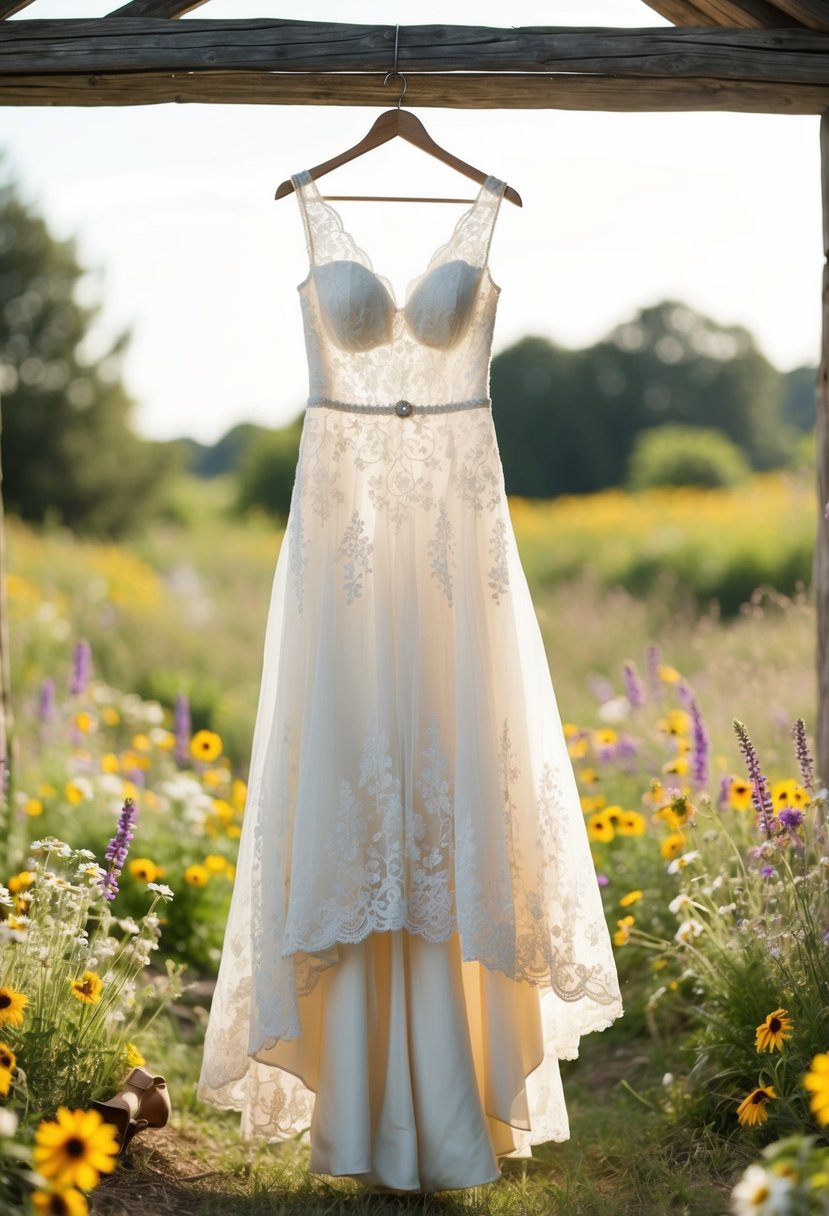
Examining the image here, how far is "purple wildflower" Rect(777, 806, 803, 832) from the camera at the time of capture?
2604mm

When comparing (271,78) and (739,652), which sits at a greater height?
(271,78)

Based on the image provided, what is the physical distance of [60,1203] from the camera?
5.03 ft

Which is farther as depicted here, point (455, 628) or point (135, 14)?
point (135, 14)

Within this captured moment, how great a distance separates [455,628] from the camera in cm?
241

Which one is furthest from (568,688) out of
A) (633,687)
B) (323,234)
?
(323,234)

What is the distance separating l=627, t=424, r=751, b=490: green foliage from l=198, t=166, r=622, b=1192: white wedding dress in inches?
496

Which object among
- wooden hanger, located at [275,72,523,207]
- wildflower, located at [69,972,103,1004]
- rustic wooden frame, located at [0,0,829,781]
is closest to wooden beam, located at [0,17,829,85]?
rustic wooden frame, located at [0,0,829,781]

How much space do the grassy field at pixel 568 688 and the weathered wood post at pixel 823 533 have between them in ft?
2.00

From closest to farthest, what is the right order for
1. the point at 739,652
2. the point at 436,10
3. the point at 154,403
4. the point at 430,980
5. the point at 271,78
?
the point at 430,980 → the point at 271,78 → the point at 436,10 → the point at 739,652 → the point at 154,403

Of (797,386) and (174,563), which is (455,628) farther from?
(797,386)

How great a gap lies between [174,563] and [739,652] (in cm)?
646

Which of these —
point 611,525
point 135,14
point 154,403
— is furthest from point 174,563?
point 135,14

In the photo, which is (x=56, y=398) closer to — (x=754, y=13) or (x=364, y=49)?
(x=364, y=49)

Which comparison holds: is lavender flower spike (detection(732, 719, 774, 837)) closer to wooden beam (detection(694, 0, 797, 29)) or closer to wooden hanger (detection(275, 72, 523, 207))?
wooden hanger (detection(275, 72, 523, 207))
